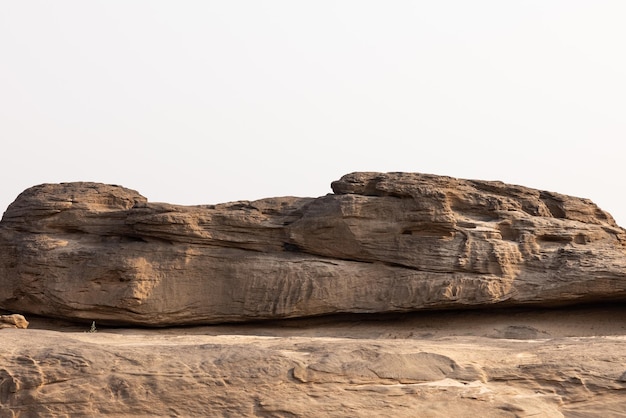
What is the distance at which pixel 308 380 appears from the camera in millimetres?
10109

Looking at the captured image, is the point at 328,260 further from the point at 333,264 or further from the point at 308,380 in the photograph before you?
the point at 308,380

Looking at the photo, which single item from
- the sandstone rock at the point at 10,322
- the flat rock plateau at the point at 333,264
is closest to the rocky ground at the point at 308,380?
the sandstone rock at the point at 10,322

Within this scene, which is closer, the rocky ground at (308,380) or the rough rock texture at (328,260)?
the rocky ground at (308,380)

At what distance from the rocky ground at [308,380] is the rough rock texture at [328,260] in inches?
270

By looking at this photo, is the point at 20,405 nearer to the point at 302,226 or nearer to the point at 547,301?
the point at 302,226

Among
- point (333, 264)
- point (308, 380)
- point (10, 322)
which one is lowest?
point (308, 380)

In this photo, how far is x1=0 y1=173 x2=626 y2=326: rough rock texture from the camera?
1817cm

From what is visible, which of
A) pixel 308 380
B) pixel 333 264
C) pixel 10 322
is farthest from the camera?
pixel 333 264

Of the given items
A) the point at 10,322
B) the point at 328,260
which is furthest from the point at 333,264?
the point at 10,322

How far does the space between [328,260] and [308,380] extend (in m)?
8.53

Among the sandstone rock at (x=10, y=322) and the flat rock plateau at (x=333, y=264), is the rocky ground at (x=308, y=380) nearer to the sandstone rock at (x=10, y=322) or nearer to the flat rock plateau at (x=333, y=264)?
the sandstone rock at (x=10, y=322)

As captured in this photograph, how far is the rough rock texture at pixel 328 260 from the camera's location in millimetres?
18172

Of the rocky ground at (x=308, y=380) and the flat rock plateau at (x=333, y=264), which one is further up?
the flat rock plateau at (x=333, y=264)

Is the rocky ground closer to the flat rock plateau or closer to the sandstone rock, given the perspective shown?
the sandstone rock
